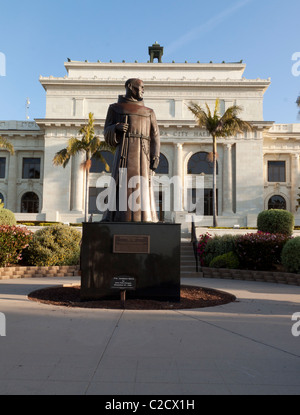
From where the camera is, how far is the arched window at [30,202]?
1489 inches

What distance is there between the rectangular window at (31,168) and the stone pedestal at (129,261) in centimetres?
3445

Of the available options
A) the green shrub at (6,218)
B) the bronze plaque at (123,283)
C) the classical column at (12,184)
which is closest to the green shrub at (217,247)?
the bronze plaque at (123,283)

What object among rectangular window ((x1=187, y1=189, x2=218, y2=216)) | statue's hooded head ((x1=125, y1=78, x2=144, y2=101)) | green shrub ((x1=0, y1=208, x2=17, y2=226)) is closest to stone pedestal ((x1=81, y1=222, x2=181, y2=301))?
statue's hooded head ((x1=125, y1=78, x2=144, y2=101))

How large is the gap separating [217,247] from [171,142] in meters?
23.2

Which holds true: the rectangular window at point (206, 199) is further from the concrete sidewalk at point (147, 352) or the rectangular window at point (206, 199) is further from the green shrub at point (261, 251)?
the concrete sidewalk at point (147, 352)

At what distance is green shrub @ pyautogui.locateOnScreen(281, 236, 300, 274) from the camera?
1068 centimetres

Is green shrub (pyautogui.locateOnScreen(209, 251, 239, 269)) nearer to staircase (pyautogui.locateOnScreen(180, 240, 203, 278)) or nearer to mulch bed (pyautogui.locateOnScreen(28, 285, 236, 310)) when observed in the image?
staircase (pyautogui.locateOnScreen(180, 240, 203, 278))

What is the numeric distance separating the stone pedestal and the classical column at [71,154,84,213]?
91.8 feet

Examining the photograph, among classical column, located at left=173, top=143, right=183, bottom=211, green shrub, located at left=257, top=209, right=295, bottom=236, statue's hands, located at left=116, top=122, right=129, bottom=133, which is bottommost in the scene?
green shrub, located at left=257, top=209, right=295, bottom=236

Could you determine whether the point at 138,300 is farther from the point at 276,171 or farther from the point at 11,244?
the point at 276,171

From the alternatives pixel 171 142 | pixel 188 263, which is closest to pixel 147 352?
pixel 188 263

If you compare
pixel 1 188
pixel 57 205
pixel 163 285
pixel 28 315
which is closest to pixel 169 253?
pixel 163 285

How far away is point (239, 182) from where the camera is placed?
34.4 metres
